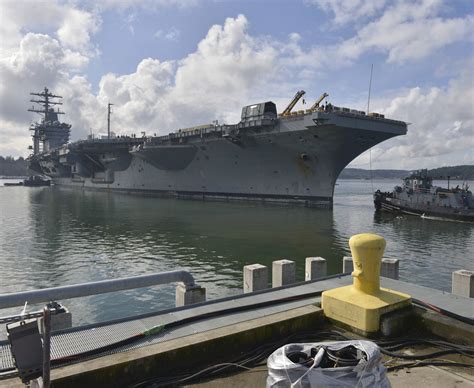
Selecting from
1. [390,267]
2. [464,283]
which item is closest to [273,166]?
[390,267]

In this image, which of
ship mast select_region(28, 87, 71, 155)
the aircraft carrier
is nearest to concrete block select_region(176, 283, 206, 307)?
the aircraft carrier

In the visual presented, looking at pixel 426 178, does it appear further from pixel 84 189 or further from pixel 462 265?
pixel 84 189

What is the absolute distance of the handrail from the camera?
446 centimetres

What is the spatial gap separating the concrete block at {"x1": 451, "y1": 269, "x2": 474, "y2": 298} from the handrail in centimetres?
472

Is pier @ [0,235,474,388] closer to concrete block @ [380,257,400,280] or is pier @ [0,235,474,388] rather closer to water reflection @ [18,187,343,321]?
concrete block @ [380,257,400,280]

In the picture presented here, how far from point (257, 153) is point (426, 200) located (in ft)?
50.6

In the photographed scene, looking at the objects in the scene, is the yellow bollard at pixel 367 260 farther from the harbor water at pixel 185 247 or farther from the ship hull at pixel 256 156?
the ship hull at pixel 256 156

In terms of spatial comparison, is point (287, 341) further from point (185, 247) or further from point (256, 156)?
point (256, 156)

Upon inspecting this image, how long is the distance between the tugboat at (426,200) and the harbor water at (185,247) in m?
1.25

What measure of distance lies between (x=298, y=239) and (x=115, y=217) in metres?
15.0

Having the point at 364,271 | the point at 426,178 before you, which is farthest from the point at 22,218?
the point at 426,178

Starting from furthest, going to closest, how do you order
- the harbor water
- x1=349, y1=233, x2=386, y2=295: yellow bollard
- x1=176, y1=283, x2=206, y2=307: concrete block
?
1. the harbor water
2. x1=176, y1=283, x2=206, y2=307: concrete block
3. x1=349, y1=233, x2=386, y2=295: yellow bollard

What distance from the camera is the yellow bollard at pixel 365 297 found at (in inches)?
179

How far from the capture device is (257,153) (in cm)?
3666
